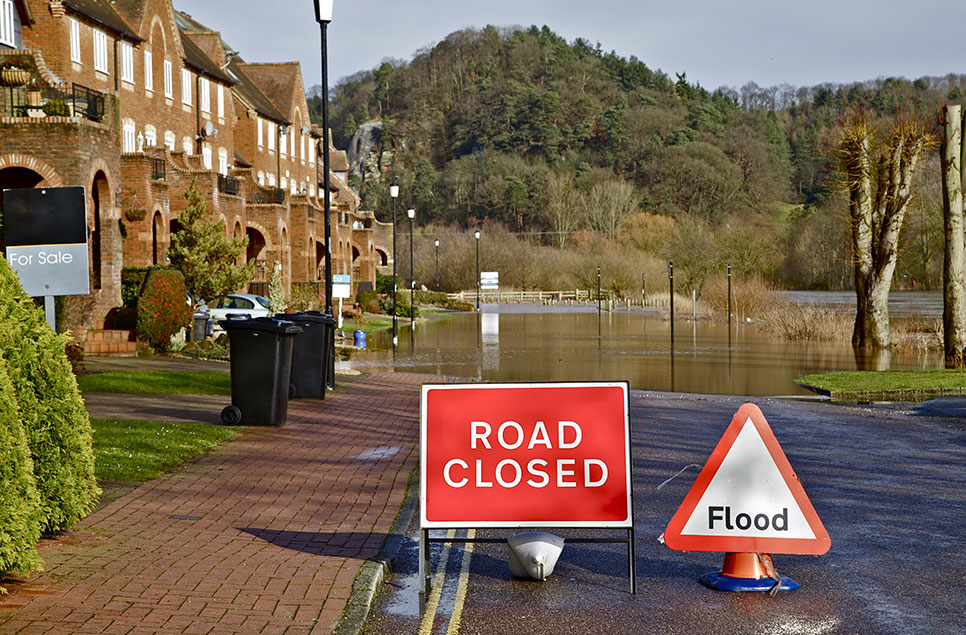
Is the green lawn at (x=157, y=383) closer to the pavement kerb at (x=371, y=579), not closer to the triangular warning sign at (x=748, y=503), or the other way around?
the pavement kerb at (x=371, y=579)

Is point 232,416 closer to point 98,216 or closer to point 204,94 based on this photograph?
point 98,216

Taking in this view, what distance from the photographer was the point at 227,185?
1604 inches

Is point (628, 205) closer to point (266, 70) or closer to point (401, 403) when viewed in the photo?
point (266, 70)

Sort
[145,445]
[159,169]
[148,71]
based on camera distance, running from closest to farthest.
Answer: [145,445]
[159,169]
[148,71]

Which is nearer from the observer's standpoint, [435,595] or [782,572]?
[435,595]

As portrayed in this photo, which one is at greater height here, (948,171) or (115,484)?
(948,171)

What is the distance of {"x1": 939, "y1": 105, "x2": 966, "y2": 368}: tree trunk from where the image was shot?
2797 centimetres

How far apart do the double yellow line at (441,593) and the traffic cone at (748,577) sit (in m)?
1.56

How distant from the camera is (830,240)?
10450 cm

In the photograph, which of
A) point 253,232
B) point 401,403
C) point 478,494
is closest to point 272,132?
point 253,232

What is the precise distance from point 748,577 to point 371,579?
236 centimetres

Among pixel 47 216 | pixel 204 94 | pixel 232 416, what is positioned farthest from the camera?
pixel 204 94

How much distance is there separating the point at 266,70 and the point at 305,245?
16.5 metres

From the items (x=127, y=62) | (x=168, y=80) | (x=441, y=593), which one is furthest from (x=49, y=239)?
(x=168, y=80)
